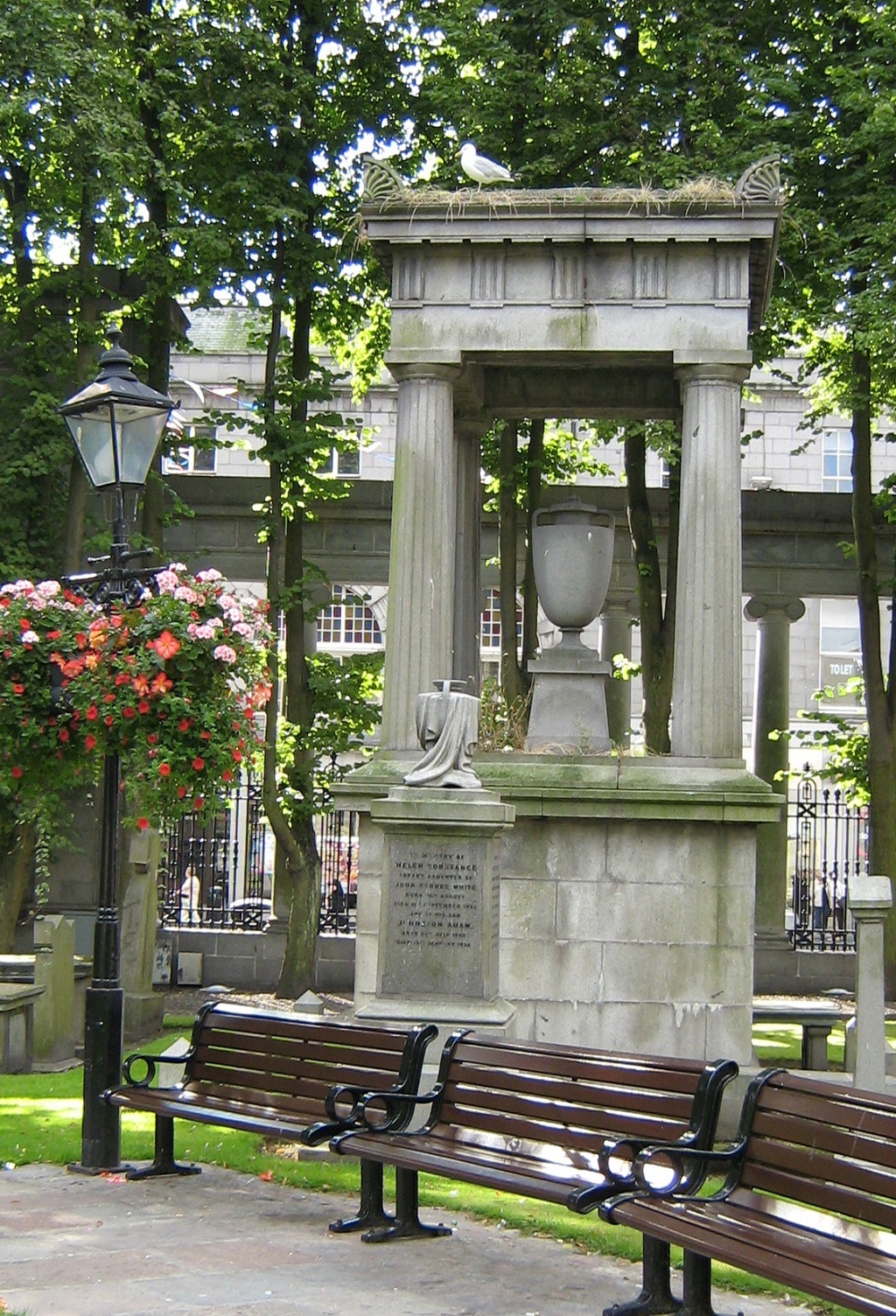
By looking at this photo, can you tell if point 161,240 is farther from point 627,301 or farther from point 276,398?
point 627,301

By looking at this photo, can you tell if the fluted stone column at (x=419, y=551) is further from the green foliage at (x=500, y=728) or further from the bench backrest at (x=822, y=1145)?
the bench backrest at (x=822, y=1145)

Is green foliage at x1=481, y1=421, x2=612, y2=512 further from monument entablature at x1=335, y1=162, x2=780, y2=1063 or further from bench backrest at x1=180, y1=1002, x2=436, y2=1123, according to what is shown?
bench backrest at x1=180, y1=1002, x2=436, y2=1123

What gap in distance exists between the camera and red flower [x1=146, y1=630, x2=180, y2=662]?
8.79m

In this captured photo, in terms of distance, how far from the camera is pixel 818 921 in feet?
85.3

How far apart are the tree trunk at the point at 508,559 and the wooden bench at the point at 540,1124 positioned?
453 inches

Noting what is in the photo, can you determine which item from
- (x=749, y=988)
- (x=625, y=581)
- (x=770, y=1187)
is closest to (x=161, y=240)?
(x=625, y=581)

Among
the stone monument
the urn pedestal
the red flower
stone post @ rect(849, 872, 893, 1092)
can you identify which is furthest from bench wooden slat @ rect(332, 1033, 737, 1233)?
the urn pedestal

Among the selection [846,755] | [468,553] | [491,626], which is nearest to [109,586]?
[468,553]

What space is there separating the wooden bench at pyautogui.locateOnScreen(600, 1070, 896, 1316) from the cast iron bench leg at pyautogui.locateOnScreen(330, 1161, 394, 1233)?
1.50m

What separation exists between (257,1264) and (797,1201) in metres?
2.25

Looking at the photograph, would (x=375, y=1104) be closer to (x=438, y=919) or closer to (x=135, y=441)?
(x=438, y=919)

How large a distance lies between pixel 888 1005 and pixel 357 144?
1279 centimetres

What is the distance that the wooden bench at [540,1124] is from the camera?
259 inches

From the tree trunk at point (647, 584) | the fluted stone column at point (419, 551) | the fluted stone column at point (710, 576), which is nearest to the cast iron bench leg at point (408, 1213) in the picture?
the fluted stone column at point (419, 551)
